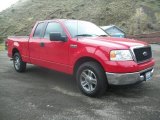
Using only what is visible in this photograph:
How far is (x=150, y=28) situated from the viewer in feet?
78.7

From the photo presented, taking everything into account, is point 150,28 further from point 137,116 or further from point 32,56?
point 137,116

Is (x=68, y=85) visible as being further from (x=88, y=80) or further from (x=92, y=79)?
(x=92, y=79)

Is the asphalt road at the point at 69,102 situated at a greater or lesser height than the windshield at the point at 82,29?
lesser

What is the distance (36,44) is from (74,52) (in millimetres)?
1816

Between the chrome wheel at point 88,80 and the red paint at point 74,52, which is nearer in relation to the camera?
the red paint at point 74,52

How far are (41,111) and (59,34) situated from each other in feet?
6.84

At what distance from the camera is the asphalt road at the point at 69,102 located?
5.19 meters

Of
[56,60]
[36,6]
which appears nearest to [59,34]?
[56,60]

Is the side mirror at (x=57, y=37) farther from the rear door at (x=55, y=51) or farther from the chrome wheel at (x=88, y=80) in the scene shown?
the chrome wheel at (x=88, y=80)

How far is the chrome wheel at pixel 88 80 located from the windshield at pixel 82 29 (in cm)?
106

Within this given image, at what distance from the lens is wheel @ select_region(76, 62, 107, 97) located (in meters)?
6.04

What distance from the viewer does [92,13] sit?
31.2m

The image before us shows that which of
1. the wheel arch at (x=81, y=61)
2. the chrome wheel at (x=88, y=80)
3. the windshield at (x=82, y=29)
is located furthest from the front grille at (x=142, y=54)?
the windshield at (x=82, y=29)

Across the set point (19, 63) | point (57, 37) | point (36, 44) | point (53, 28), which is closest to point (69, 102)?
point (57, 37)
